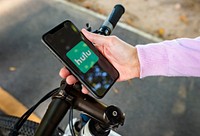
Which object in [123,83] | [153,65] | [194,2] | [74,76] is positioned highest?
[74,76]

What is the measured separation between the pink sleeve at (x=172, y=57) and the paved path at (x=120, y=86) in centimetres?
84

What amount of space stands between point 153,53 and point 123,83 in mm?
1015

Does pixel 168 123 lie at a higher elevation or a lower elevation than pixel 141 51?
lower

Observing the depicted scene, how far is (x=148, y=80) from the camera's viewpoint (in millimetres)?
1782

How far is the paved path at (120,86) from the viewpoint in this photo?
1584 mm

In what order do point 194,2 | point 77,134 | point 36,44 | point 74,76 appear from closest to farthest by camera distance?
point 74,76 < point 77,134 < point 36,44 < point 194,2

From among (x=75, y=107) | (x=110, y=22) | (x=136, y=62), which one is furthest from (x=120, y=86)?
(x=75, y=107)

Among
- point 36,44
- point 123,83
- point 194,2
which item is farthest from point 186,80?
point 36,44

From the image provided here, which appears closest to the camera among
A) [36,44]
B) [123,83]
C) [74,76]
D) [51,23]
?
[74,76]

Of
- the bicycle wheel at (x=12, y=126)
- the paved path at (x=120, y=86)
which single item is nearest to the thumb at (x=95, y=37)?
the bicycle wheel at (x=12, y=126)

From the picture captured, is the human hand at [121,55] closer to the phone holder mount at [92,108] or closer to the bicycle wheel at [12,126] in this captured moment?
the phone holder mount at [92,108]

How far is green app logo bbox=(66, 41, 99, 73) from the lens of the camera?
555 mm

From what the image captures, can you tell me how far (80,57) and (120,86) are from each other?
47.6 inches

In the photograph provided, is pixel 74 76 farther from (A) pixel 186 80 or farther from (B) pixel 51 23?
(B) pixel 51 23
